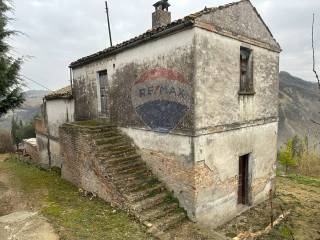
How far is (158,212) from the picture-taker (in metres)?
7.94

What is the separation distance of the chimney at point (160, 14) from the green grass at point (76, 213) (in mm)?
7941

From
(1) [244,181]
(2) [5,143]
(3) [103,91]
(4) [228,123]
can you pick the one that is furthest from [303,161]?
(2) [5,143]

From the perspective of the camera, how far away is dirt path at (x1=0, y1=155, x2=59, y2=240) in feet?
22.5

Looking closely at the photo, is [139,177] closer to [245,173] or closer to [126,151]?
[126,151]

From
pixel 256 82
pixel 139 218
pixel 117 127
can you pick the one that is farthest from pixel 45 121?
pixel 256 82

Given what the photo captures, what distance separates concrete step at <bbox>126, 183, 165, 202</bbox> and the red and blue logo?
6.18 ft

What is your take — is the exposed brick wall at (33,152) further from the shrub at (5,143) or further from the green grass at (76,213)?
the green grass at (76,213)

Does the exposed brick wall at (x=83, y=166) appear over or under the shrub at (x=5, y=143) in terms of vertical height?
over

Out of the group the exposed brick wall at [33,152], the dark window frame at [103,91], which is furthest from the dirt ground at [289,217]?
the exposed brick wall at [33,152]

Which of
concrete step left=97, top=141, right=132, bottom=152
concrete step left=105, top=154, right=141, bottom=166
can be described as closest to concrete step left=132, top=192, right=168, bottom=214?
concrete step left=105, top=154, right=141, bottom=166

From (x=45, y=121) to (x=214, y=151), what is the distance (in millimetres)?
11985

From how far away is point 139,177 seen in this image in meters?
9.15

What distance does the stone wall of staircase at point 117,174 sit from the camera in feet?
26.1

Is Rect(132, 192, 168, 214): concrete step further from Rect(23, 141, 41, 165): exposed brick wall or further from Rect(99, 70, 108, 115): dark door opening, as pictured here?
Rect(23, 141, 41, 165): exposed brick wall
